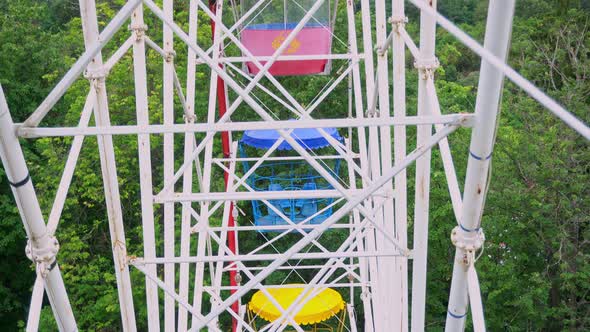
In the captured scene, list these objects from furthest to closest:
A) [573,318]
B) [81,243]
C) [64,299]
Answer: [81,243], [573,318], [64,299]

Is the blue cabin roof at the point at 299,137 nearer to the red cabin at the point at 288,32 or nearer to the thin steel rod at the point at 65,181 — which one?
the red cabin at the point at 288,32

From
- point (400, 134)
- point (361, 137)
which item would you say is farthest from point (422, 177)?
point (361, 137)

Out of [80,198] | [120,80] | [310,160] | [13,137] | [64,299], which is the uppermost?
[120,80]

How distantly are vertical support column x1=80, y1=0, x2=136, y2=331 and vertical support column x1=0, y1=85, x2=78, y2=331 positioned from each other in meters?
0.96

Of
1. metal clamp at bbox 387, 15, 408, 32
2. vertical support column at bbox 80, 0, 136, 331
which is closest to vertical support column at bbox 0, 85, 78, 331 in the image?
vertical support column at bbox 80, 0, 136, 331

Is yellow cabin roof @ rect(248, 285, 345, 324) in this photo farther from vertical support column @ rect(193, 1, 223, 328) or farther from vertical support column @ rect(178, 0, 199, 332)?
vertical support column @ rect(178, 0, 199, 332)

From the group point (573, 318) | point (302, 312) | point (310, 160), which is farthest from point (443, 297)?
point (310, 160)

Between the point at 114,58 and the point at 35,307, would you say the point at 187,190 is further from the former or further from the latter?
the point at 35,307

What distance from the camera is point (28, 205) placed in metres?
3.38

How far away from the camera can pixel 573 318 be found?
12203 mm

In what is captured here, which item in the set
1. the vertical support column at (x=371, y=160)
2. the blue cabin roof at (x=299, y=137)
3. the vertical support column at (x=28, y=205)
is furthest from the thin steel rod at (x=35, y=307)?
the blue cabin roof at (x=299, y=137)

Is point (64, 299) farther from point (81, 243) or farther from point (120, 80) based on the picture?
point (120, 80)

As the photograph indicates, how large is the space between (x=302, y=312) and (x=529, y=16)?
19964 millimetres

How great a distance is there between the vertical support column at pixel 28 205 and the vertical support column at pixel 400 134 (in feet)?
7.75
